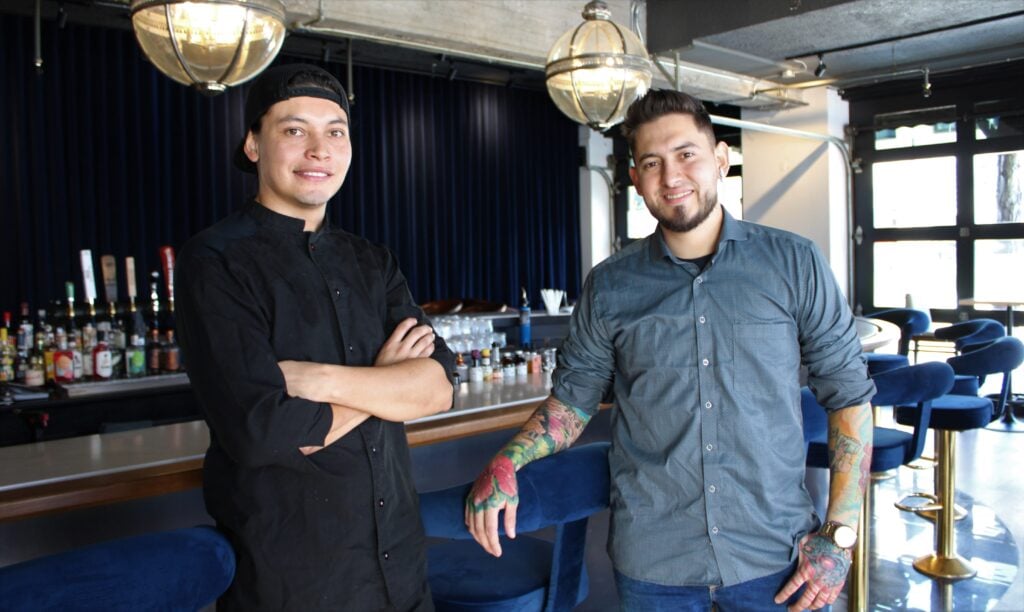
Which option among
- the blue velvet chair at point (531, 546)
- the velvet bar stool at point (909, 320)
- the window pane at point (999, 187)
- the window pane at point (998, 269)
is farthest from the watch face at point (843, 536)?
the window pane at point (999, 187)

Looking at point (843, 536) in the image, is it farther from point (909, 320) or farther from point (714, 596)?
point (909, 320)

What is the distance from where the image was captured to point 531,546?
207 cm

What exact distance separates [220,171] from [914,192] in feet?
21.7

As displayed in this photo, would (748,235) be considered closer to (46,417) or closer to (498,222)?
(46,417)

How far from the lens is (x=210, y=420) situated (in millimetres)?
1418

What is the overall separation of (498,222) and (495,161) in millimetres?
701

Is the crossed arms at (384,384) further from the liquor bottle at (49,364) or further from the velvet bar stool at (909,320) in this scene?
the velvet bar stool at (909,320)

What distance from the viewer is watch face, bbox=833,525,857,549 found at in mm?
1556

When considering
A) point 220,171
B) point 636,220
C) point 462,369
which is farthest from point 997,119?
point 220,171

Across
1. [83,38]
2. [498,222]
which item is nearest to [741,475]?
[83,38]

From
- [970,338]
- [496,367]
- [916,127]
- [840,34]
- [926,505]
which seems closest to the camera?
[496,367]

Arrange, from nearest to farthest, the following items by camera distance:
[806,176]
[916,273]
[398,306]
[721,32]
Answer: [398,306]
[721,32]
[916,273]
[806,176]

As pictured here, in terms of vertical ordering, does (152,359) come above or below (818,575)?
above

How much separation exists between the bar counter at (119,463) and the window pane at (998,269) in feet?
22.8
